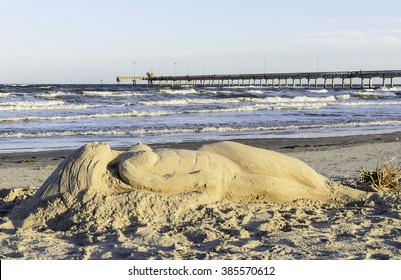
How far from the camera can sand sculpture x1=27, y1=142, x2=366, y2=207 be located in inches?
267

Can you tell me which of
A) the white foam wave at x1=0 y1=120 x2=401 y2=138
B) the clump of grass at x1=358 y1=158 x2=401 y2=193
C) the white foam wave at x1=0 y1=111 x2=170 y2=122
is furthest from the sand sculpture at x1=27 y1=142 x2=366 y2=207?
the white foam wave at x1=0 y1=111 x2=170 y2=122

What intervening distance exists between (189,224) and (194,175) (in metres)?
0.79

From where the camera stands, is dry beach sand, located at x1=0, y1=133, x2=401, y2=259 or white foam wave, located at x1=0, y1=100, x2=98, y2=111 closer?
dry beach sand, located at x1=0, y1=133, x2=401, y2=259

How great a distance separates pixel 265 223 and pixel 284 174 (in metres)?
1.26

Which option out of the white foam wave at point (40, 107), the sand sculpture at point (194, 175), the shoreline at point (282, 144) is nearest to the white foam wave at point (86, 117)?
the white foam wave at point (40, 107)

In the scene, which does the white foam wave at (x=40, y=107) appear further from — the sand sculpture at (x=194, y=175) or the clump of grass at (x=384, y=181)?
the sand sculpture at (x=194, y=175)

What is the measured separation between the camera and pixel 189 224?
20.5ft

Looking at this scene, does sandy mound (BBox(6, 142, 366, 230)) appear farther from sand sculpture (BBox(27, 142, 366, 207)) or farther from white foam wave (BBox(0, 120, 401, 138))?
white foam wave (BBox(0, 120, 401, 138))

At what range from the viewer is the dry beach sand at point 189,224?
542 cm

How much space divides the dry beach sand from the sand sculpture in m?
0.03

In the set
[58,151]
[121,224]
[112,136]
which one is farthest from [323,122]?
[121,224]

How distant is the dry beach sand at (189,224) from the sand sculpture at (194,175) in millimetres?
26

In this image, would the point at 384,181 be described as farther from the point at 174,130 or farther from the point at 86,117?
the point at 86,117

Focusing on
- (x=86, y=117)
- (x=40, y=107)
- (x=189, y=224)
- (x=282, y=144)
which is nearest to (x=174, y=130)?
(x=282, y=144)
